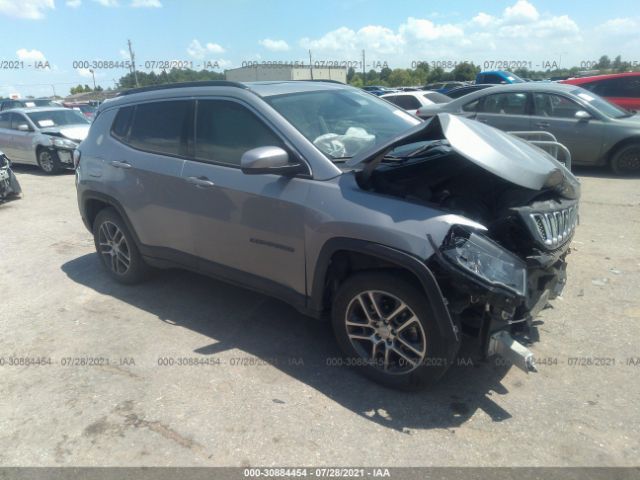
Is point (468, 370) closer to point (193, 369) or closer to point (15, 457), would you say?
point (193, 369)

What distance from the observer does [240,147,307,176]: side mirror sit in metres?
3.15

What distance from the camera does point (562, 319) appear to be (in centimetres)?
393

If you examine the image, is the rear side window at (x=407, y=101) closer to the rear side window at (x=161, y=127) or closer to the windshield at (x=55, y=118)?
the windshield at (x=55, y=118)

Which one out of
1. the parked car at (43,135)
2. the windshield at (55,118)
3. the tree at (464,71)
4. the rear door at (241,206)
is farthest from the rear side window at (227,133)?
the tree at (464,71)

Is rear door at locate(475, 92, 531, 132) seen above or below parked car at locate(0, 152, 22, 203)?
above

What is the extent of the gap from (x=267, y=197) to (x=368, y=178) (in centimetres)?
76

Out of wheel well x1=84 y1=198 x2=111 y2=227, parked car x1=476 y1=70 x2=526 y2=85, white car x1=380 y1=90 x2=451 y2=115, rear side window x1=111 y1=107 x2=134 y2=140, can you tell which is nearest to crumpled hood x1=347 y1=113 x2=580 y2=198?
rear side window x1=111 y1=107 x2=134 y2=140

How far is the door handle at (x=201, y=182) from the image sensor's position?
12.5 feet

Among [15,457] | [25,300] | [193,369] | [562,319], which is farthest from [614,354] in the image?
[25,300]

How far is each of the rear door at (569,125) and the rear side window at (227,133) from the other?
724 cm

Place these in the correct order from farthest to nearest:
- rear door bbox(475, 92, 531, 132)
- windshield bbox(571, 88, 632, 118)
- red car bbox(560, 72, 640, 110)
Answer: red car bbox(560, 72, 640, 110) → rear door bbox(475, 92, 531, 132) → windshield bbox(571, 88, 632, 118)

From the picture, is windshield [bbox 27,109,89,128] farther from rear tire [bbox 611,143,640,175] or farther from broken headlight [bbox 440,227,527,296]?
broken headlight [bbox 440,227,527,296]

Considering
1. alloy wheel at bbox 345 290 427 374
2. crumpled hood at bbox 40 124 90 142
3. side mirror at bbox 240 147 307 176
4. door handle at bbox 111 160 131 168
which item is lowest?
alloy wheel at bbox 345 290 427 374

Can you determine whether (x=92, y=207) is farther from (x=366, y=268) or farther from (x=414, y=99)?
(x=414, y=99)
